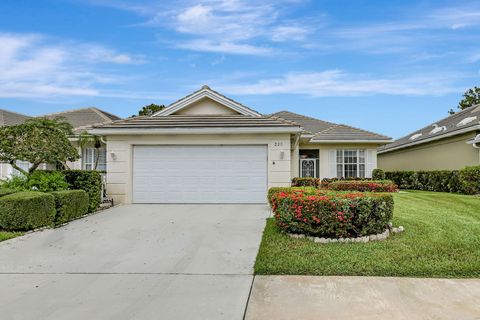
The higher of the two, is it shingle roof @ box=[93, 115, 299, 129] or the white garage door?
shingle roof @ box=[93, 115, 299, 129]

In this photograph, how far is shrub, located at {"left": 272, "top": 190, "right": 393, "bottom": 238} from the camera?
23.4ft

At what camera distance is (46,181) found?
1097 cm

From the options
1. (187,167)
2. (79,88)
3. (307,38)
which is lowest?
(187,167)

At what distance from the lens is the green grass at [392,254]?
548 cm

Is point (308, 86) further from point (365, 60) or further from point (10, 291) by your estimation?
point (10, 291)

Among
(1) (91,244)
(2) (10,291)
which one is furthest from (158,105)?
(2) (10,291)

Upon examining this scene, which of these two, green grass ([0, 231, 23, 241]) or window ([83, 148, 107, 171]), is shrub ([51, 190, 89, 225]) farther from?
window ([83, 148, 107, 171])

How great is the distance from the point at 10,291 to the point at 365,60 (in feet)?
48.6

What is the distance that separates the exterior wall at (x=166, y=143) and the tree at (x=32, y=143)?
1975 millimetres

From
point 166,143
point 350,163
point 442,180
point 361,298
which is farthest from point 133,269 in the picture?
point 442,180

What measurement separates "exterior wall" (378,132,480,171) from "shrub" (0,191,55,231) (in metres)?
19.5

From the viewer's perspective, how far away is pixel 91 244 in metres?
7.70

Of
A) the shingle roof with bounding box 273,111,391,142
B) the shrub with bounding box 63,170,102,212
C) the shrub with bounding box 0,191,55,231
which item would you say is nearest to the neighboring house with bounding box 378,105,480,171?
the shingle roof with bounding box 273,111,391,142

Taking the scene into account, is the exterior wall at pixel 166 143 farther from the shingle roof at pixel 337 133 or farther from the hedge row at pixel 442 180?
the hedge row at pixel 442 180
